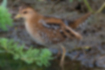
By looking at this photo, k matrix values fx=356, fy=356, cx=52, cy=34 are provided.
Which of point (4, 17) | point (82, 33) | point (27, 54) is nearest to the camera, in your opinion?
A: point (27, 54)

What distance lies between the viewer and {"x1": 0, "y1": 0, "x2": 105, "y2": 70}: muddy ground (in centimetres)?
579

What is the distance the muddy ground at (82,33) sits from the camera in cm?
579

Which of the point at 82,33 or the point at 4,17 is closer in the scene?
the point at 4,17

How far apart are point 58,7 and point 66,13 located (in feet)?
0.88

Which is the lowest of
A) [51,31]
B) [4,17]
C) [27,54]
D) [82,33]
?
[27,54]

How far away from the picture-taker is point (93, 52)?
234 inches

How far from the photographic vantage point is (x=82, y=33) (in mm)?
6422

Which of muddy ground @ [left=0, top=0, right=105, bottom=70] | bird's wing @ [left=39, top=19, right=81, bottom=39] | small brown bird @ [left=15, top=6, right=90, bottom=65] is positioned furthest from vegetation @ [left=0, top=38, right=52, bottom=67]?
bird's wing @ [left=39, top=19, right=81, bottom=39]

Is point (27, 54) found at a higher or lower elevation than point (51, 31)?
lower

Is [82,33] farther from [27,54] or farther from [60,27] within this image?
[27,54]

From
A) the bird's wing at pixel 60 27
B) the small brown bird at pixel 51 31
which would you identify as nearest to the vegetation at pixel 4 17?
the small brown bird at pixel 51 31

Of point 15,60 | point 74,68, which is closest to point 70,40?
point 74,68

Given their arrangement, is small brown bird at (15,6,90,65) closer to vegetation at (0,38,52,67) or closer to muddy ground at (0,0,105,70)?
muddy ground at (0,0,105,70)

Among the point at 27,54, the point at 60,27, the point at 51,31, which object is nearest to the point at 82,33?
the point at 60,27
